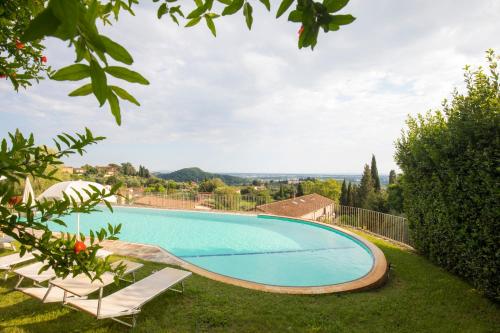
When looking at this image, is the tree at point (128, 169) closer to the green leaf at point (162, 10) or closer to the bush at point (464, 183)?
the bush at point (464, 183)

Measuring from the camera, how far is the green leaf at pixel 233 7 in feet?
2.91

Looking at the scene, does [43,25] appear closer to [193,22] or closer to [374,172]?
[193,22]

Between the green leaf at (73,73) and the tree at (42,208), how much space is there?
52 centimetres

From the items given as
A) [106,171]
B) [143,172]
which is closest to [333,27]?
[106,171]

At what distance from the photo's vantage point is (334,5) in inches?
27.7

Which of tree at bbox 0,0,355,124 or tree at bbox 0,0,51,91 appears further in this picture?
tree at bbox 0,0,51,91

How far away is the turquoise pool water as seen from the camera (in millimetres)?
8836

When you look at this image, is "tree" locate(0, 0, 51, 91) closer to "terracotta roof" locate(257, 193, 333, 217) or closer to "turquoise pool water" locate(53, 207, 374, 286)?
"turquoise pool water" locate(53, 207, 374, 286)

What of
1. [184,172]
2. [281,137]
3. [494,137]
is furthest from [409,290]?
[184,172]

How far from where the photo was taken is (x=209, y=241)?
41.5ft

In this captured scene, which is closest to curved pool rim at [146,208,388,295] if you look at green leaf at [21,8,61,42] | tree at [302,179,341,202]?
green leaf at [21,8,61,42]

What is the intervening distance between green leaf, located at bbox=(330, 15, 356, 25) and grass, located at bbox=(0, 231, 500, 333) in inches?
191

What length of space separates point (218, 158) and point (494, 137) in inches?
1255

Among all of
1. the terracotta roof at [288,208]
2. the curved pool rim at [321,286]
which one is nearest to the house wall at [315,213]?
the terracotta roof at [288,208]
